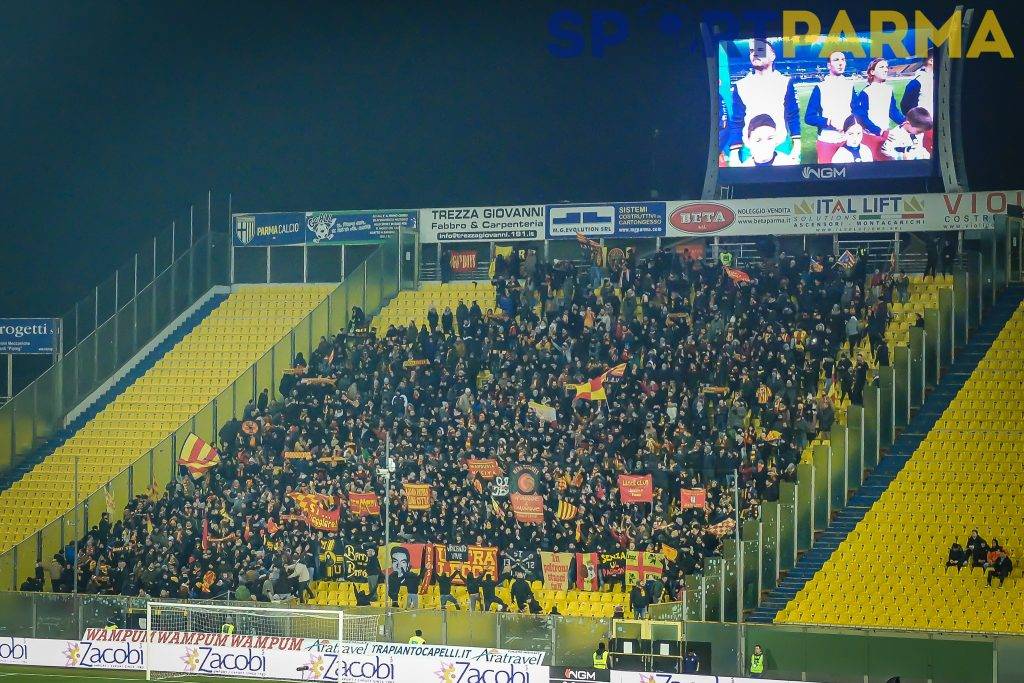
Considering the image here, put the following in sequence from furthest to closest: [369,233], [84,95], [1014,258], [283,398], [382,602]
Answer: [84,95]
[369,233]
[283,398]
[1014,258]
[382,602]

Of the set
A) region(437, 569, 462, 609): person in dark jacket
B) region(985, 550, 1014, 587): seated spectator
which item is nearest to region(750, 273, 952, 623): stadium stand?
region(985, 550, 1014, 587): seated spectator

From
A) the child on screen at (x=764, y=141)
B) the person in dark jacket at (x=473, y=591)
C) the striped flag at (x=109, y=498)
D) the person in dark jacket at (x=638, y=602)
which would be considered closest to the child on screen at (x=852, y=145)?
the child on screen at (x=764, y=141)

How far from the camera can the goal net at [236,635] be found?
2842cm

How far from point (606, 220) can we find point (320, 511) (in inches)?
443

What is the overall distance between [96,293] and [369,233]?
7.99 m

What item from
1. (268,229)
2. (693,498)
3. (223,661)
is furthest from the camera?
(268,229)

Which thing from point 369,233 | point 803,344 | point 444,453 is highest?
point 369,233

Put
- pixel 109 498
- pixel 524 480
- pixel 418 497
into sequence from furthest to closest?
1. pixel 109 498
2. pixel 418 497
3. pixel 524 480

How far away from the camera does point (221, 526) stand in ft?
113

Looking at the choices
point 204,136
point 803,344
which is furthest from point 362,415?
point 204,136

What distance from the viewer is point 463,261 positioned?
4112cm

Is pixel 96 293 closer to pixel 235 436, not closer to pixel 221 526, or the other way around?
pixel 235 436

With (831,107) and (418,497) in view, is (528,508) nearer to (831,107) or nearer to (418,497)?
(418,497)

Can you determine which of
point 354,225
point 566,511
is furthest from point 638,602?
point 354,225
